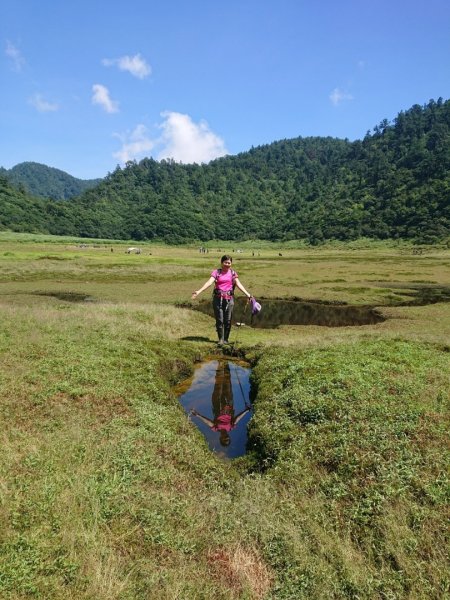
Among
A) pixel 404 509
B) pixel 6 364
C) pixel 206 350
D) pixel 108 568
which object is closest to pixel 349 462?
pixel 404 509

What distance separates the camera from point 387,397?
33.6ft

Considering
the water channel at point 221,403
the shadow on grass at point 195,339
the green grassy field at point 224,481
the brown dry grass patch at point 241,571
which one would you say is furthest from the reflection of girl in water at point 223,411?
the shadow on grass at point 195,339

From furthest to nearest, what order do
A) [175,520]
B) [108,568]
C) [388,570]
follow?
[175,520], [388,570], [108,568]

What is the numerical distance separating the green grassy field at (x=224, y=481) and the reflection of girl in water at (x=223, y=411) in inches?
31.6

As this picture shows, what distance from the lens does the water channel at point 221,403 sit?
420 inches

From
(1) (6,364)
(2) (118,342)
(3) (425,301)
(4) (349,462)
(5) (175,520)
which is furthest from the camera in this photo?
(3) (425,301)

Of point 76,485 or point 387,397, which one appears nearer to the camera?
point 76,485

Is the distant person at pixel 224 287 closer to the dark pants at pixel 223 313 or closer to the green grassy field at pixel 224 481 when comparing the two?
the dark pants at pixel 223 313

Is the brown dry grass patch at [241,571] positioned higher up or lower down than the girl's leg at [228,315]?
lower down

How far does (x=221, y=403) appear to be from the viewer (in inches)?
512

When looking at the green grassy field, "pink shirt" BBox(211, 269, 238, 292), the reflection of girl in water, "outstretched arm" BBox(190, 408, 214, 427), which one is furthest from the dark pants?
"outstretched arm" BBox(190, 408, 214, 427)

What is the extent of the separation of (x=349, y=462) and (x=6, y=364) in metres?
9.69

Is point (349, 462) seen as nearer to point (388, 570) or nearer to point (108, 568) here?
point (388, 570)

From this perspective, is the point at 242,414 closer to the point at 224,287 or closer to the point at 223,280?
the point at 224,287
